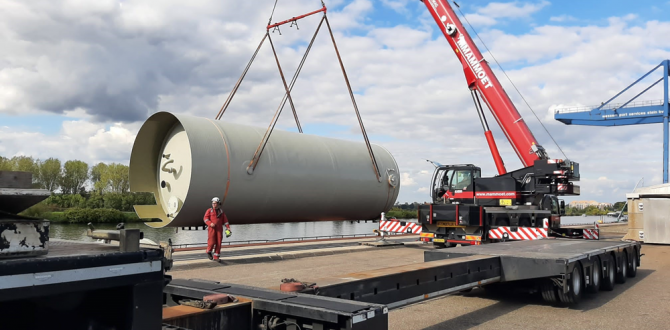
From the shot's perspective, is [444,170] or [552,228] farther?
[444,170]

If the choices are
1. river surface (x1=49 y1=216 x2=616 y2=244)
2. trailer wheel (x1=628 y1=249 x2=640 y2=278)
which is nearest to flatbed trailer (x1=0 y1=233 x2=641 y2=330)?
trailer wheel (x1=628 y1=249 x2=640 y2=278)

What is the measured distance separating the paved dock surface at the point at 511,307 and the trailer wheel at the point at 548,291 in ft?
0.45

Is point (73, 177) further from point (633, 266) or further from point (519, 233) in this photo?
point (633, 266)

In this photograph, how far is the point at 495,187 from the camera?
15773 mm

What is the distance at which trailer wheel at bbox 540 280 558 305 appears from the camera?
7.47 metres

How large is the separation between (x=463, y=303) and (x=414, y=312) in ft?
3.63

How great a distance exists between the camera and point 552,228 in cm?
1483

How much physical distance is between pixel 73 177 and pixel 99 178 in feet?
32.2

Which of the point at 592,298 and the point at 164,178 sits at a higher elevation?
the point at 164,178

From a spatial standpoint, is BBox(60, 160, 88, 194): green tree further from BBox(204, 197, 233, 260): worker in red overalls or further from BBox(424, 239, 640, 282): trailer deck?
BBox(424, 239, 640, 282): trailer deck

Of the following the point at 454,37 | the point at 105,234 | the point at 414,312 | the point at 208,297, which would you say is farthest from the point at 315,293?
the point at 454,37

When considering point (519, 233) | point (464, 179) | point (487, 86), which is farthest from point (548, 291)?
point (487, 86)

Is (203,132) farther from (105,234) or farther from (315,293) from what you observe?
(105,234)

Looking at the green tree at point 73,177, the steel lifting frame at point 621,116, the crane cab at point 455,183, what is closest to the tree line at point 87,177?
the green tree at point 73,177
